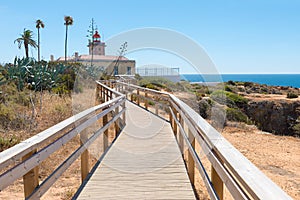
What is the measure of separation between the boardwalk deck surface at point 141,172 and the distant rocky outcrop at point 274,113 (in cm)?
2013

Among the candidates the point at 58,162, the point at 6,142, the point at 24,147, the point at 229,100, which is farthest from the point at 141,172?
the point at 229,100

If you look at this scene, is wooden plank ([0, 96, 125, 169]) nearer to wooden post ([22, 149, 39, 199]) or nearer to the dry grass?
wooden post ([22, 149, 39, 199])

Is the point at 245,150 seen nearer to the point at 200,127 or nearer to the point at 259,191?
the point at 200,127

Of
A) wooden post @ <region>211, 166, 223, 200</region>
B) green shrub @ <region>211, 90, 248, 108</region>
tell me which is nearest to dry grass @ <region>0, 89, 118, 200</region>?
wooden post @ <region>211, 166, 223, 200</region>

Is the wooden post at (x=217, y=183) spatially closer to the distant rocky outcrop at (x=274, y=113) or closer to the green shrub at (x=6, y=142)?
the green shrub at (x=6, y=142)

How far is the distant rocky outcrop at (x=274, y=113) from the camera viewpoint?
26.0 m

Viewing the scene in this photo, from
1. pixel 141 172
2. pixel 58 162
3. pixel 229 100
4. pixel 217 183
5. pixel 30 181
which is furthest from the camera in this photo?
pixel 229 100

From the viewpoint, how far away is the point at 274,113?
→ 27516 mm

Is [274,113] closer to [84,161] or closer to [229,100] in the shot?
[229,100]

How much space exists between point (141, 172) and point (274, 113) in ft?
82.2

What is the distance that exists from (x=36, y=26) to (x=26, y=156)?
177 ft

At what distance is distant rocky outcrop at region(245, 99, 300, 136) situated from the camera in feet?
85.3

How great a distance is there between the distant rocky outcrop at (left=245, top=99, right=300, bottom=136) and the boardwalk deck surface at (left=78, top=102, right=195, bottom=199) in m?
20.1

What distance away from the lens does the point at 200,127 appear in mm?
3812
